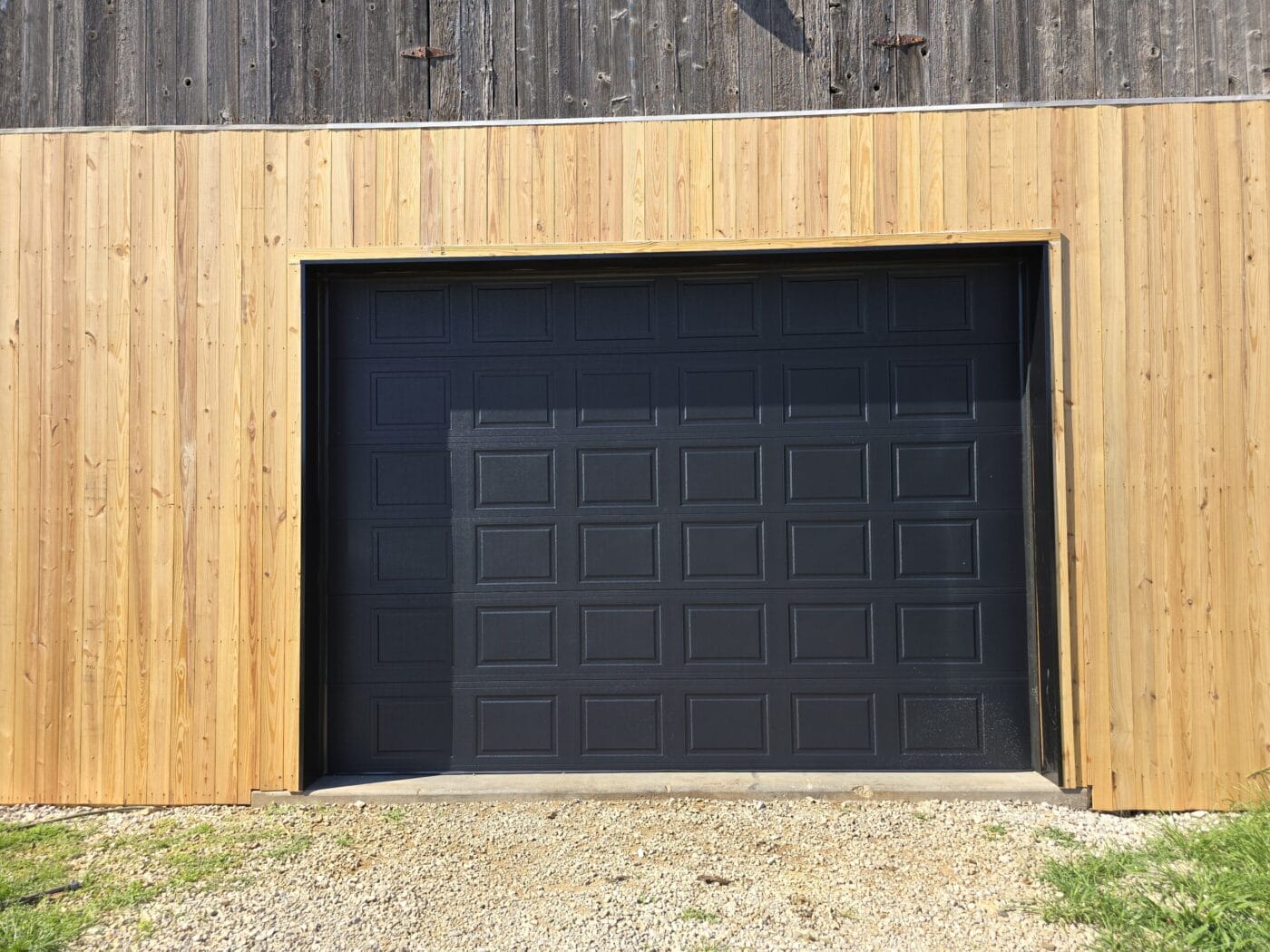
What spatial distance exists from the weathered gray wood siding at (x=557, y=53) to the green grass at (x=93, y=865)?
3619mm

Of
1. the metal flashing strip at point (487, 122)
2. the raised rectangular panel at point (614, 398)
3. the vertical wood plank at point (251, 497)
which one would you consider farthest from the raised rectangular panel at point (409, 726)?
the metal flashing strip at point (487, 122)

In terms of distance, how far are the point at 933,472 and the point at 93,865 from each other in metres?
4.43

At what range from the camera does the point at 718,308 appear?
4.83m

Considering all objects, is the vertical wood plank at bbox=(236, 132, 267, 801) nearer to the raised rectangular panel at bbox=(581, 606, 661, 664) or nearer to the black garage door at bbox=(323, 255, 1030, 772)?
the black garage door at bbox=(323, 255, 1030, 772)

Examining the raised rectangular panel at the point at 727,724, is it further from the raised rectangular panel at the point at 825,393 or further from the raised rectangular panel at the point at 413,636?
the raised rectangular panel at the point at 825,393

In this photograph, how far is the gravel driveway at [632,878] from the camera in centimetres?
321

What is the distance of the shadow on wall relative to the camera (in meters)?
4.65

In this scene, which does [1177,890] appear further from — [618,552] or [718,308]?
[718,308]

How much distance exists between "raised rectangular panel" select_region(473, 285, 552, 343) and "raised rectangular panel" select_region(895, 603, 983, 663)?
8.19 feet

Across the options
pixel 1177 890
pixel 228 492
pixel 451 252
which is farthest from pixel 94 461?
pixel 1177 890

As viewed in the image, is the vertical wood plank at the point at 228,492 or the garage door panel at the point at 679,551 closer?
the vertical wood plank at the point at 228,492

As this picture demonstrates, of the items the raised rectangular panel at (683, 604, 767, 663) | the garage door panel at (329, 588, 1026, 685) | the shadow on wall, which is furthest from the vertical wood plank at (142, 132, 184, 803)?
→ the shadow on wall

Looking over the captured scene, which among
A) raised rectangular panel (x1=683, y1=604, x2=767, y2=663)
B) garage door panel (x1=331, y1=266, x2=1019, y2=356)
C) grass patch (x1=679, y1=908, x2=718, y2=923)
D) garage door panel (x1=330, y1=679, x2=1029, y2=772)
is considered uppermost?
garage door panel (x1=331, y1=266, x2=1019, y2=356)

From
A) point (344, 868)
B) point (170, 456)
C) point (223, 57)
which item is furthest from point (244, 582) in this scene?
point (223, 57)
